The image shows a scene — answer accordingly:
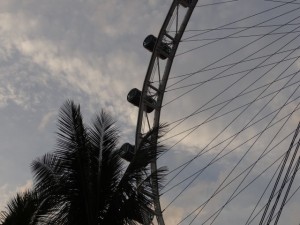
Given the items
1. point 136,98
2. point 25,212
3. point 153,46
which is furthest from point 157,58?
point 25,212

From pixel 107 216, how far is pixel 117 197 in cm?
41

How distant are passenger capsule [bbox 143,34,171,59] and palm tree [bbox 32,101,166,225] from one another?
10.2 metres

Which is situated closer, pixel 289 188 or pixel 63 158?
pixel 63 158

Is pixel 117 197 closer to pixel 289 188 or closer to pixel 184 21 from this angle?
pixel 289 188

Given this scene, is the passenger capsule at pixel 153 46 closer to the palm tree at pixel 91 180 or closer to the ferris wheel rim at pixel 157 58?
the ferris wheel rim at pixel 157 58

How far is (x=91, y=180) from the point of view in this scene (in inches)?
419

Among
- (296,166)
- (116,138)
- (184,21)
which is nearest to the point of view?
(116,138)

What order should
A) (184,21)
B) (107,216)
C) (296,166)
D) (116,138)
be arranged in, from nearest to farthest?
(107,216)
(116,138)
(296,166)
(184,21)

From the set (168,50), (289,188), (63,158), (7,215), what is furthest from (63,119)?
(168,50)

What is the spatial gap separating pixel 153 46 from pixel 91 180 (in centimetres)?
1159

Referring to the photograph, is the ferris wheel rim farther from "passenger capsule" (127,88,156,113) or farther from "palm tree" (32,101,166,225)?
"palm tree" (32,101,166,225)

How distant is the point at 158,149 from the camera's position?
10.8 metres

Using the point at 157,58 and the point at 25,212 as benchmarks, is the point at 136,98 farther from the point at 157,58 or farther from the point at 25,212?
the point at 25,212

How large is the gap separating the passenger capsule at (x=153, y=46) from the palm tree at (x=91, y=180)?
403 inches
